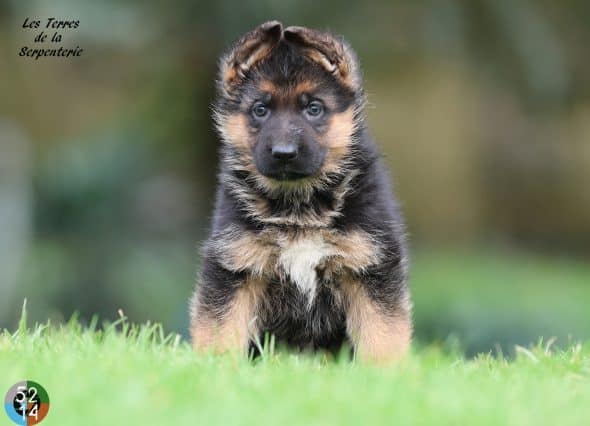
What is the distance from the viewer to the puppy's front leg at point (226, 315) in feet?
18.4

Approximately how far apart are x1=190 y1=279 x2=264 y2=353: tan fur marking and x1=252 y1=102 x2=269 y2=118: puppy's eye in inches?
38.3

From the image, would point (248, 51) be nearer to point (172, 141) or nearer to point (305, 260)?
point (305, 260)

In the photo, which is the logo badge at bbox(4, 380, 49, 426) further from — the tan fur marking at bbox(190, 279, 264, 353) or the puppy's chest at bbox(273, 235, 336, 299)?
the puppy's chest at bbox(273, 235, 336, 299)

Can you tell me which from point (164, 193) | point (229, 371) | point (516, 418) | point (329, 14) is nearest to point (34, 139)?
point (164, 193)

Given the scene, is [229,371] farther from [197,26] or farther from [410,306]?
[197,26]

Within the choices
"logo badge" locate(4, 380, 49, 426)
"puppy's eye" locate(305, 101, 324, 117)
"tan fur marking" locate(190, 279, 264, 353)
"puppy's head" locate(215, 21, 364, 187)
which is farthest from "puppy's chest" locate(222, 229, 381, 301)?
"logo badge" locate(4, 380, 49, 426)

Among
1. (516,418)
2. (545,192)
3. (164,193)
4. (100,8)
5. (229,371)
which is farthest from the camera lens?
(545,192)

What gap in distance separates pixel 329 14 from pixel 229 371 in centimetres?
747

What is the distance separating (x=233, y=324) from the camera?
222 inches

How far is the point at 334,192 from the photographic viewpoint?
5.86m

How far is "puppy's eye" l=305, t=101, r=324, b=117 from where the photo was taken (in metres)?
5.98

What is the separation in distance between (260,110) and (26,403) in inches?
94.3

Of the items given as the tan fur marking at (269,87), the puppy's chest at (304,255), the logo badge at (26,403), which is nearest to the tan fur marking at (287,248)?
the puppy's chest at (304,255)

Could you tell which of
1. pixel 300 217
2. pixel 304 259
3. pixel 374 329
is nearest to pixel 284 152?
pixel 300 217
